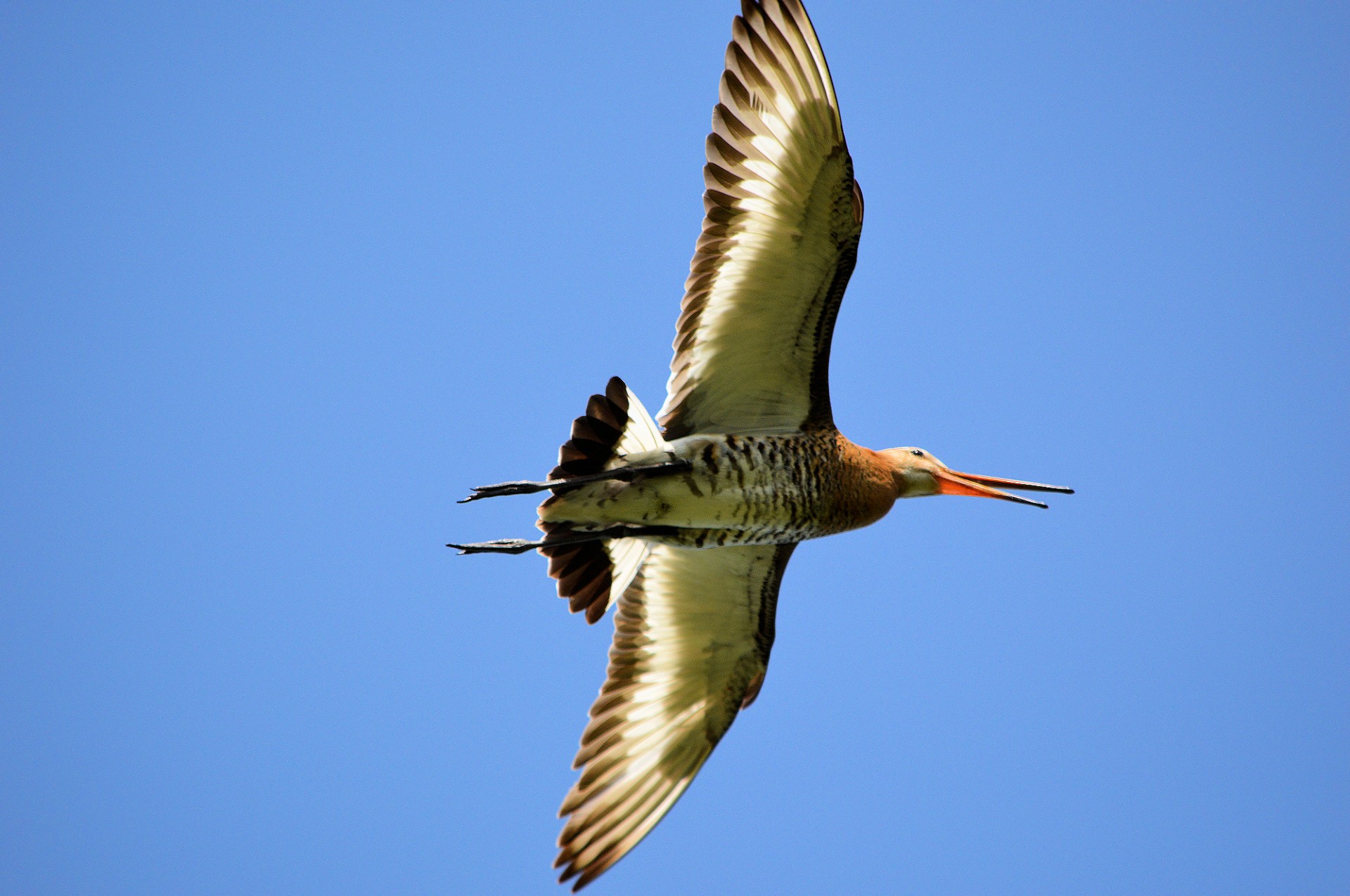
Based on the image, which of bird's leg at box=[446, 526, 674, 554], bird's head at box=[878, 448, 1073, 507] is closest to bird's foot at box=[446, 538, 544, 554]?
bird's leg at box=[446, 526, 674, 554]

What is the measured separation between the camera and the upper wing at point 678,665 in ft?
23.0

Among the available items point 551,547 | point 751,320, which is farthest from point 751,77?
point 551,547

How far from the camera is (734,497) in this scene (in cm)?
650

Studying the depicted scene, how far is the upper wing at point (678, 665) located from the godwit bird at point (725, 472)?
10 mm

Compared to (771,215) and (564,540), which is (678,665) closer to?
(564,540)

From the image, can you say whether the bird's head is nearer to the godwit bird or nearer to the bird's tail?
the godwit bird

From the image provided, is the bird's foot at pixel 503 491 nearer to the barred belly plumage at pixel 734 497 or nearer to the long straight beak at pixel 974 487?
the barred belly plumage at pixel 734 497

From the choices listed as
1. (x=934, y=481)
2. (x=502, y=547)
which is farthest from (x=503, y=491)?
(x=934, y=481)

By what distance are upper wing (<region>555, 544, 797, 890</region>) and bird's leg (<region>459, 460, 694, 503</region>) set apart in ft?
3.48

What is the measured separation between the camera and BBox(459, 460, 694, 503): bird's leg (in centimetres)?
629

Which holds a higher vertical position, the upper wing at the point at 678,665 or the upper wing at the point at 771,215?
the upper wing at the point at 771,215

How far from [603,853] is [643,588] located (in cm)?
167

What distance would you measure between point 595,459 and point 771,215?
1.63 m

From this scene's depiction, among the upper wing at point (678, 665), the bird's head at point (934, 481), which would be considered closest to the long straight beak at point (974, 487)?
the bird's head at point (934, 481)
